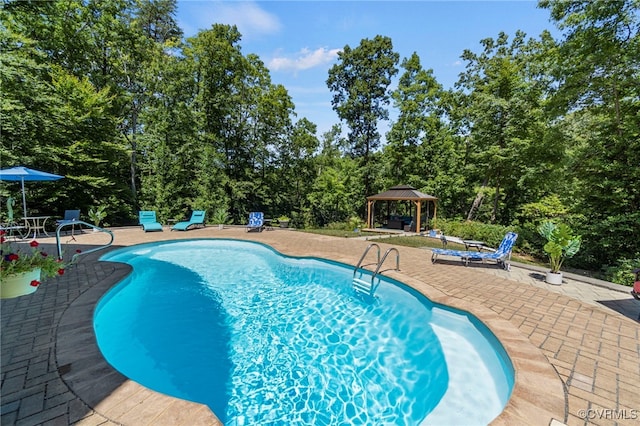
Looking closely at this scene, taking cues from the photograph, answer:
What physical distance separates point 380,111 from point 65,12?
785 inches

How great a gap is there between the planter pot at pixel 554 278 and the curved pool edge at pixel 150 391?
3.03 meters

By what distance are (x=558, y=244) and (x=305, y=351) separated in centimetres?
588

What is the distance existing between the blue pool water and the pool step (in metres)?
0.20

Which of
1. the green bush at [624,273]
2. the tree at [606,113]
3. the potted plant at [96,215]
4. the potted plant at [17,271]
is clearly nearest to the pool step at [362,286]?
the potted plant at [17,271]

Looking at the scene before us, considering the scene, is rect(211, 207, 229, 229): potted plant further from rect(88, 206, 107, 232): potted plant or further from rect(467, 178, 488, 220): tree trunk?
rect(467, 178, 488, 220): tree trunk

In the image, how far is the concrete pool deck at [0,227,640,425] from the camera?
2.11 metres

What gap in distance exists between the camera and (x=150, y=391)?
232 centimetres

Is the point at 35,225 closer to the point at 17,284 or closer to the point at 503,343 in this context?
the point at 17,284

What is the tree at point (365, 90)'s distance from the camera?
64.7 feet

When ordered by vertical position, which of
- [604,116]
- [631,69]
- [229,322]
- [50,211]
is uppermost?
[631,69]

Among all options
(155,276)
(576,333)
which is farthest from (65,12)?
(576,333)

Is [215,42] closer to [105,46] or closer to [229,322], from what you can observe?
[105,46]

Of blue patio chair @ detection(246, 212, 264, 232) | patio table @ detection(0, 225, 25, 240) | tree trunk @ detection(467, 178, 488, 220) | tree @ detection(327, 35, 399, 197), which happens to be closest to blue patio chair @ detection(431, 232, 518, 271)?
blue patio chair @ detection(246, 212, 264, 232)

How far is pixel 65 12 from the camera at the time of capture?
44.0 feet
